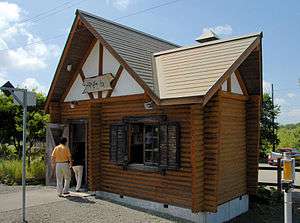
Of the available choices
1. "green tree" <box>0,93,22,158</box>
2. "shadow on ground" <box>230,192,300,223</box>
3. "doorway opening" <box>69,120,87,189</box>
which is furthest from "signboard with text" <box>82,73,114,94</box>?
"green tree" <box>0,93,22,158</box>

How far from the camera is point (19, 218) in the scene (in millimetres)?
8602

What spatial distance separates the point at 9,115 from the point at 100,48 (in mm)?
10923

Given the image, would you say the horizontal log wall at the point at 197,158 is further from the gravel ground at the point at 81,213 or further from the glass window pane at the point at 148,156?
the glass window pane at the point at 148,156

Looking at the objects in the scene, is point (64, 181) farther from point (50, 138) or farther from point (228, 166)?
point (228, 166)

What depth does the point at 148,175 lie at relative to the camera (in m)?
9.88

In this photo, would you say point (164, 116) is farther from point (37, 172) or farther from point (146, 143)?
point (37, 172)

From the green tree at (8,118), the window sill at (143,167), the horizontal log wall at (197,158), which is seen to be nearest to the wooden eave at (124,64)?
the horizontal log wall at (197,158)

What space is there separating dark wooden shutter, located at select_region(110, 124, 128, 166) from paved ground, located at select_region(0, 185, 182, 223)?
129cm

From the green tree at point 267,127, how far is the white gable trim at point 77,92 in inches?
791

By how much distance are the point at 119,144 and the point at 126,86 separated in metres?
1.75

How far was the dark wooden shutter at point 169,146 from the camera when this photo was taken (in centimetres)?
909

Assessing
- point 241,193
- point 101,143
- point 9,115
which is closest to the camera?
point 241,193

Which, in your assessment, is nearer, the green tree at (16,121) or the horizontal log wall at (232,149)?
the horizontal log wall at (232,149)

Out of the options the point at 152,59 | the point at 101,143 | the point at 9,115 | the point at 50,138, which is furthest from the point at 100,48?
the point at 9,115
